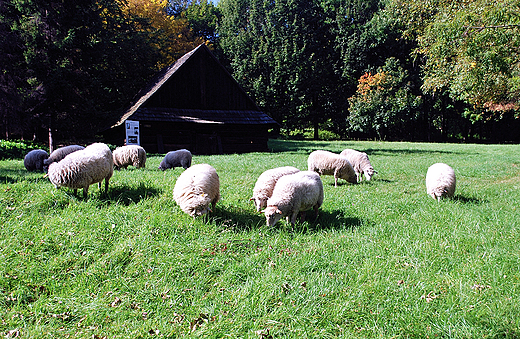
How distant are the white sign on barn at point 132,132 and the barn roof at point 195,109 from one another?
36cm

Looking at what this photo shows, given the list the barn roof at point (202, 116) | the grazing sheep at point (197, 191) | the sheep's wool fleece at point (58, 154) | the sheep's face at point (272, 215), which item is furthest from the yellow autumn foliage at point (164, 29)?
the sheep's face at point (272, 215)

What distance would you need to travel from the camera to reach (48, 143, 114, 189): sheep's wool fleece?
5.46 meters

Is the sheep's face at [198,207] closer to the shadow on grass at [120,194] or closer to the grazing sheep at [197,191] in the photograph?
the grazing sheep at [197,191]

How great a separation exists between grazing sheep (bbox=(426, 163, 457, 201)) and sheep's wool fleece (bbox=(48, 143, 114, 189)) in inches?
291

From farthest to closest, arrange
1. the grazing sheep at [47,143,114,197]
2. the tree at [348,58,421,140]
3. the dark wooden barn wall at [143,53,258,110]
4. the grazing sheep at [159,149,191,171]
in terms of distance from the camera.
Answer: the tree at [348,58,421,140], the dark wooden barn wall at [143,53,258,110], the grazing sheep at [159,149,191,171], the grazing sheep at [47,143,114,197]

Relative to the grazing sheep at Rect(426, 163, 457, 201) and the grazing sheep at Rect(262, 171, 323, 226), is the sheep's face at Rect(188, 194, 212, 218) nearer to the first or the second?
the grazing sheep at Rect(262, 171, 323, 226)

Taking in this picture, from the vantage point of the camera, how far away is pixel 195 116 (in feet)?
69.1

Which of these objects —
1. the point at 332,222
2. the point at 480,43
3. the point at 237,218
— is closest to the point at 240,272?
the point at 237,218

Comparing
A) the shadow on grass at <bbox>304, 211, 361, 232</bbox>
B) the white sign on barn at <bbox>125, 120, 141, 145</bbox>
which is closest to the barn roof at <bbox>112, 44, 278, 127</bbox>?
the white sign on barn at <bbox>125, 120, 141, 145</bbox>

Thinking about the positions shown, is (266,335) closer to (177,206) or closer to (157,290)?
(157,290)

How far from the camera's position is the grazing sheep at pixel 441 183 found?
7371 millimetres

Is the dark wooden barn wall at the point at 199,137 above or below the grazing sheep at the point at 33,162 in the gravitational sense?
above

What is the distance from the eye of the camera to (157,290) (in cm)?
354

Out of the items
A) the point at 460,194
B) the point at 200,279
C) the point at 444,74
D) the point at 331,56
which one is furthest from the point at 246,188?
the point at 331,56
